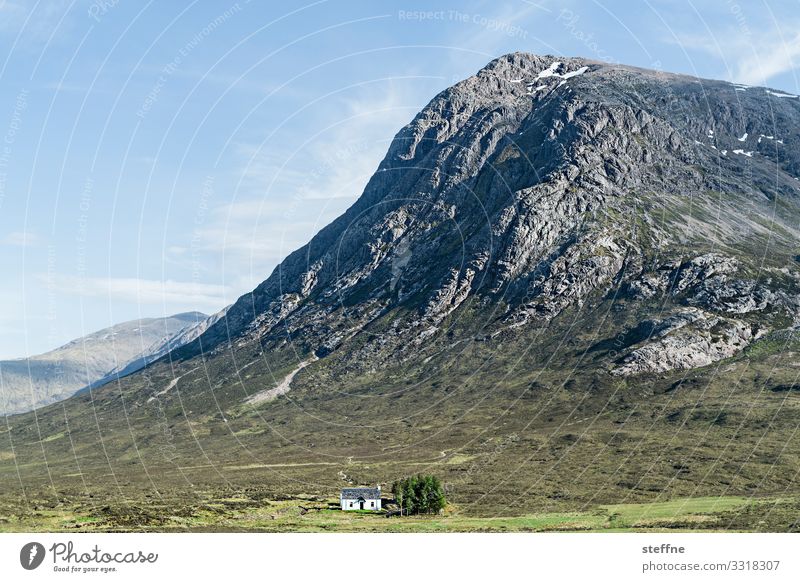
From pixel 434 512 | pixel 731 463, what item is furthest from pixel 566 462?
pixel 434 512

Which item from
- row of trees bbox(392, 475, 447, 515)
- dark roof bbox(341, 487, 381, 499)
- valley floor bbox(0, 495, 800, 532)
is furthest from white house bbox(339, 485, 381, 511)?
row of trees bbox(392, 475, 447, 515)

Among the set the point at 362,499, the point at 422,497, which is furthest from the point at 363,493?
the point at 422,497

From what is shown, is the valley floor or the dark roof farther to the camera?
the dark roof

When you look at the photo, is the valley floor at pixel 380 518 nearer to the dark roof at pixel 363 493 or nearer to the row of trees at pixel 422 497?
the row of trees at pixel 422 497

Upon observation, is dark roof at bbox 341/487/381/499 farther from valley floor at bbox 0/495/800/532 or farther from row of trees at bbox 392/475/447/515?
row of trees at bbox 392/475/447/515

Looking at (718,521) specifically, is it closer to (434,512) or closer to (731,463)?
(434,512)

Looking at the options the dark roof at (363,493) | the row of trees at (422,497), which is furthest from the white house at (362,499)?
the row of trees at (422,497)
